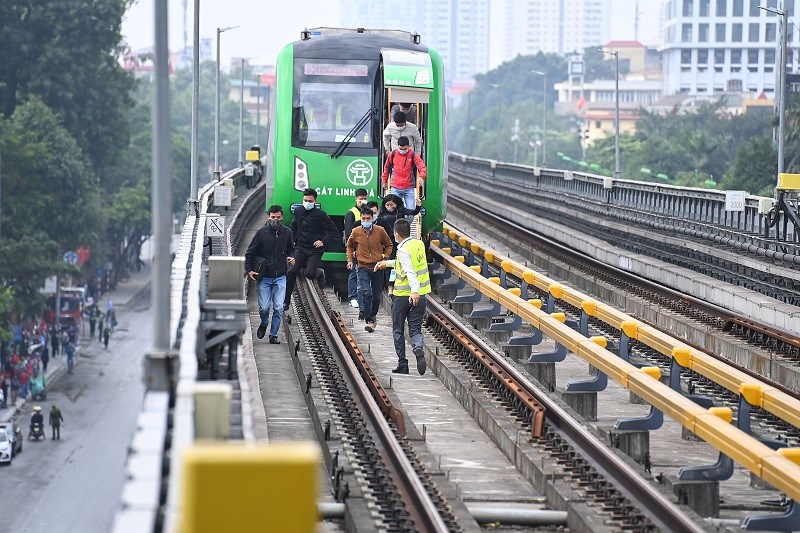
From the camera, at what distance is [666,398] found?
43.9 ft

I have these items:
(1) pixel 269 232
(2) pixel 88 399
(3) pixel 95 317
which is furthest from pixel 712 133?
(1) pixel 269 232

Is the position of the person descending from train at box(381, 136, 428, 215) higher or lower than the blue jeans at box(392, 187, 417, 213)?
higher

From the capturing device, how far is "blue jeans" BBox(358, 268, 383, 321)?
21359 mm

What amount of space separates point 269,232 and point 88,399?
50.1 meters

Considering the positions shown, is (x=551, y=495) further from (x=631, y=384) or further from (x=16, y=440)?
(x=16, y=440)

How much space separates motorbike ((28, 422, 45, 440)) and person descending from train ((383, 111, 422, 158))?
116 ft

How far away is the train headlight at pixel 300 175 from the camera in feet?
86.0

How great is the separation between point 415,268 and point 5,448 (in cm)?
3660

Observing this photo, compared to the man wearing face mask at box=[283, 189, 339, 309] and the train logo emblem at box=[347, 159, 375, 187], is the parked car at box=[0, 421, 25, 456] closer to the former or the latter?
the train logo emblem at box=[347, 159, 375, 187]

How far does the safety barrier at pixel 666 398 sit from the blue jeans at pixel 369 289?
1357 mm

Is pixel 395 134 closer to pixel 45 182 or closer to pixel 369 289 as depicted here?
pixel 369 289

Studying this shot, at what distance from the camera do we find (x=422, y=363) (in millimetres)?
18938

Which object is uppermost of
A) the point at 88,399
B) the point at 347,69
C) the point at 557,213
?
the point at 347,69

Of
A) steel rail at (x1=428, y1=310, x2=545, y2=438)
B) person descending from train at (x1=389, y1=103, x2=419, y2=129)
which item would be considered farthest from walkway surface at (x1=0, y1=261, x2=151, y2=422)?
steel rail at (x1=428, y1=310, x2=545, y2=438)
